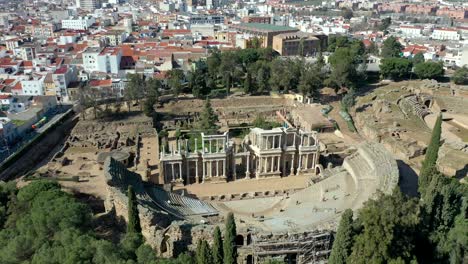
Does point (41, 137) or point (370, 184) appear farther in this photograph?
point (41, 137)

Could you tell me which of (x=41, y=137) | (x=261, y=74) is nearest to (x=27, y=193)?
(x=41, y=137)

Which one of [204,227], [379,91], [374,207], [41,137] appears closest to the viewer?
[374,207]

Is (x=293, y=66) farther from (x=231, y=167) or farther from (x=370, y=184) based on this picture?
(x=370, y=184)

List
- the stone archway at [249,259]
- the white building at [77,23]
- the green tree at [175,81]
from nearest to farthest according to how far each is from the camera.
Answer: the stone archway at [249,259] → the green tree at [175,81] → the white building at [77,23]

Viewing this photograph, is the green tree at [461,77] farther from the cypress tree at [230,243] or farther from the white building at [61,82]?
the white building at [61,82]

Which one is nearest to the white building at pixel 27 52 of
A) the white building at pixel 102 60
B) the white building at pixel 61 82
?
the white building at pixel 102 60

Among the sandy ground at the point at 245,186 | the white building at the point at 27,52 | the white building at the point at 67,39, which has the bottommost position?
the sandy ground at the point at 245,186
